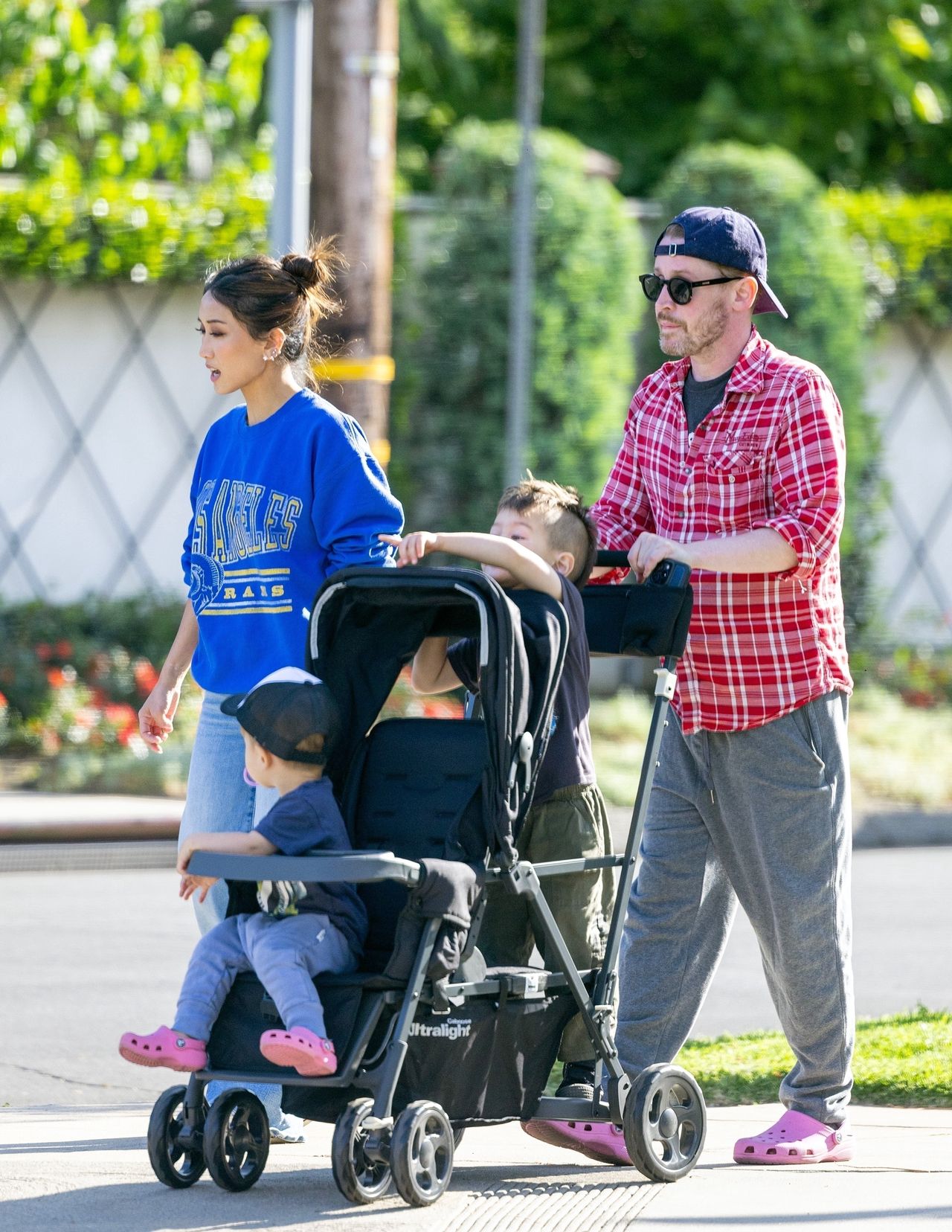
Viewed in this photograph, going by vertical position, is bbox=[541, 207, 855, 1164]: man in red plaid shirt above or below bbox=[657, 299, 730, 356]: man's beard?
below

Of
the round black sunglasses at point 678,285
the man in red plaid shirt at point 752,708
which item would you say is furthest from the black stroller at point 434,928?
the round black sunglasses at point 678,285

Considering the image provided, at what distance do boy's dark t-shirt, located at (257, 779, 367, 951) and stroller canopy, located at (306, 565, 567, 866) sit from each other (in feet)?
0.61

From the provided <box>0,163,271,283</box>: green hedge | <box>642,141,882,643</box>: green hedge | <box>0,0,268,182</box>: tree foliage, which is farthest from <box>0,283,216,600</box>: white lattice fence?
<box>642,141,882,643</box>: green hedge

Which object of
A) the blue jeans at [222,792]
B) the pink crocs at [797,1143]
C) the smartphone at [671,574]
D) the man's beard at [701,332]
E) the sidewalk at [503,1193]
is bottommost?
the sidewalk at [503,1193]

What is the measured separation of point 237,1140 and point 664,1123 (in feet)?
2.85

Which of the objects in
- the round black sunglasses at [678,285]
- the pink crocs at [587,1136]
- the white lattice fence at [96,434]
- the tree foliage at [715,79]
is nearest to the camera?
the pink crocs at [587,1136]

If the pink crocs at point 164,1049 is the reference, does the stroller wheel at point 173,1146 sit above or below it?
below

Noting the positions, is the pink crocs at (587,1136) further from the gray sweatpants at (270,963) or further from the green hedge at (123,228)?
the green hedge at (123,228)

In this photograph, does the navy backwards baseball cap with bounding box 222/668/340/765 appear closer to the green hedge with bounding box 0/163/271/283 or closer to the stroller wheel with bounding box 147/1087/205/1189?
the stroller wheel with bounding box 147/1087/205/1189

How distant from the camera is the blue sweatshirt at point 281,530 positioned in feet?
15.2

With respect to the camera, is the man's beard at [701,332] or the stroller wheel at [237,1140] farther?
the man's beard at [701,332]

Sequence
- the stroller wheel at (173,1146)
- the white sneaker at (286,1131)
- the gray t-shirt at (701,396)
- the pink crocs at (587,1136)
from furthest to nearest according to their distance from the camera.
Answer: the white sneaker at (286,1131) → the gray t-shirt at (701,396) → the pink crocs at (587,1136) → the stroller wheel at (173,1146)

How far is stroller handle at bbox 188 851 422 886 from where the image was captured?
12.5 ft

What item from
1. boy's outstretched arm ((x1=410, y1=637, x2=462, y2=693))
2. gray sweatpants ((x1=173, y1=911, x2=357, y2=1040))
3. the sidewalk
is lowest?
the sidewalk
